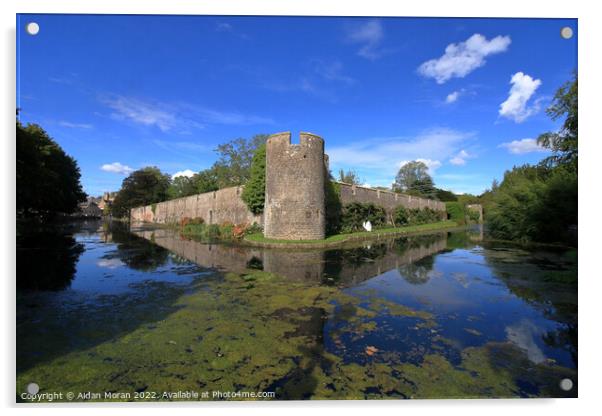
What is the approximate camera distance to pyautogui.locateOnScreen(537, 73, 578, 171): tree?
4404 millimetres

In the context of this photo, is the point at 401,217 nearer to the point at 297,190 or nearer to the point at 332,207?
the point at 332,207

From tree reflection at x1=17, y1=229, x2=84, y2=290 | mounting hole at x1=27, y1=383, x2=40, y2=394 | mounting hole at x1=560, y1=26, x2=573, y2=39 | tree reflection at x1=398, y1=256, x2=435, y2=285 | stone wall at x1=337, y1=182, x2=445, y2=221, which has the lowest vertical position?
tree reflection at x1=398, y1=256, x2=435, y2=285

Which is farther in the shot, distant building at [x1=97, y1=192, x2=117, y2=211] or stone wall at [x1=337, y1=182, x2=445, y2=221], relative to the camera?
distant building at [x1=97, y1=192, x2=117, y2=211]

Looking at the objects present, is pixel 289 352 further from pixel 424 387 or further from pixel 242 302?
pixel 242 302

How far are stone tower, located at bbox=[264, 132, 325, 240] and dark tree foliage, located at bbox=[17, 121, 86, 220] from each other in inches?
359

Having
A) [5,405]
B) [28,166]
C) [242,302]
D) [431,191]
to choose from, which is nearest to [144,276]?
[242,302]

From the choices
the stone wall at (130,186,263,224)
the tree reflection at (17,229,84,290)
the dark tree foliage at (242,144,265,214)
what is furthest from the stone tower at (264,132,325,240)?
the tree reflection at (17,229,84,290)

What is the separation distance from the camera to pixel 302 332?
3.67 meters

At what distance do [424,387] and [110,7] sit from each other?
4.61 metres

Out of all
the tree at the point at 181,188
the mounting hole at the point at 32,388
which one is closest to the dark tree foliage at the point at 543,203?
the mounting hole at the point at 32,388

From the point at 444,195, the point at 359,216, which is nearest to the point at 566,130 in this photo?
the point at 359,216

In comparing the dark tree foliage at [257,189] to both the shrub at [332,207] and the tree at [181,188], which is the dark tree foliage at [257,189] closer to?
the shrub at [332,207]

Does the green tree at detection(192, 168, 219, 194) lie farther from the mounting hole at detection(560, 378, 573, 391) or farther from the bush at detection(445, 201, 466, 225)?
the mounting hole at detection(560, 378, 573, 391)
